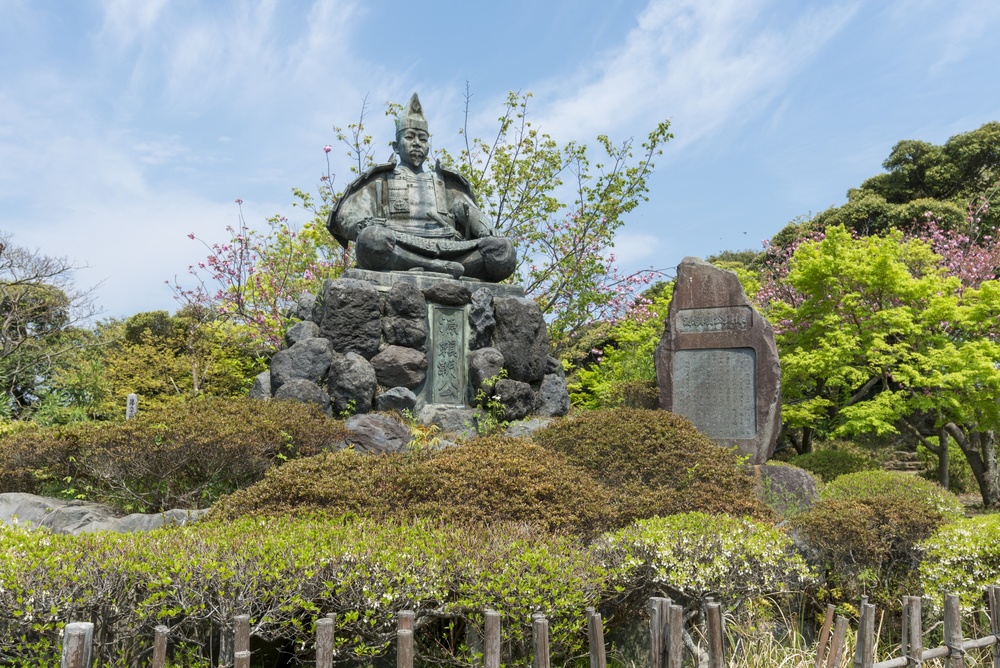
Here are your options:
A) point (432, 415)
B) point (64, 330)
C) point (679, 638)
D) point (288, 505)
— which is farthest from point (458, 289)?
point (64, 330)

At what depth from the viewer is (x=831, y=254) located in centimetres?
1032

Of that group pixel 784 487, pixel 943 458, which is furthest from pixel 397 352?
pixel 943 458

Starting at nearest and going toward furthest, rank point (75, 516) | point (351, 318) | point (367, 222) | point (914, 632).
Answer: point (914, 632)
point (75, 516)
point (351, 318)
point (367, 222)

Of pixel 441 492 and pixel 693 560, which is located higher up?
pixel 441 492

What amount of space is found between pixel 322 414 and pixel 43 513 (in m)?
2.26

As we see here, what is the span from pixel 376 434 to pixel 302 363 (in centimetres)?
131

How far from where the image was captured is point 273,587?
3.30 meters

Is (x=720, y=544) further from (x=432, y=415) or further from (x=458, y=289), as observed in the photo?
(x=458, y=289)

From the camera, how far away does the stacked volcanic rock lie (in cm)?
778

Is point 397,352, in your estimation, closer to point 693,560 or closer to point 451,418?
point 451,418

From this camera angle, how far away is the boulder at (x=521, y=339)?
28.2 ft

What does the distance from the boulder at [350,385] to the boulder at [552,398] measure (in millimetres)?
1956

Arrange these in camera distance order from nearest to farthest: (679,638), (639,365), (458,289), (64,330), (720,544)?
1. (679,638)
2. (720,544)
3. (458,289)
4. (639,365)
5. (64,330)

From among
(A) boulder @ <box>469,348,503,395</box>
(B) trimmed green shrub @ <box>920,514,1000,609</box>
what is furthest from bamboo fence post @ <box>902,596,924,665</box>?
(A) boulder @ <box>469,348,503,395</box>
